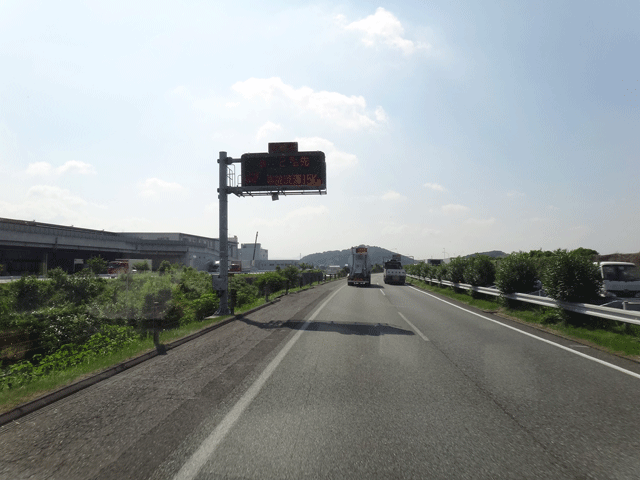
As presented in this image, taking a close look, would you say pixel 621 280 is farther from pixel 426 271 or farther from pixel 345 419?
pixel 426 271

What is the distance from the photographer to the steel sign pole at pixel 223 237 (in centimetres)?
1426

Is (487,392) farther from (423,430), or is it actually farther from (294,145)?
(294,145)

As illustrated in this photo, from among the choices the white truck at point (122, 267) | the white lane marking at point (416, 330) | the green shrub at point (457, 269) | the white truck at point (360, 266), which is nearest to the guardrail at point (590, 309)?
the white lane marking at point (416, 330)

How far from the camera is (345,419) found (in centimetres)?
407

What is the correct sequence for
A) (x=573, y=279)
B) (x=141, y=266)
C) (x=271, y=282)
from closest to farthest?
(x=573, y=279) < (x=271, y=282) < (x=141, y=266)

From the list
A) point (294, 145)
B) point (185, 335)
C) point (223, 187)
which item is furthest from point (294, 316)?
point (294, 145)

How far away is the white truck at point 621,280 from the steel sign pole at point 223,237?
14.8 metres

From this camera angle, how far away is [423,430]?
12.4ft

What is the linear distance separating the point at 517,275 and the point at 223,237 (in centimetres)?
1215

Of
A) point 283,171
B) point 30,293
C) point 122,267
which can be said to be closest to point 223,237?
point 283,171

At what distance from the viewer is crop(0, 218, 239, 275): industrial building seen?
49.7 meters

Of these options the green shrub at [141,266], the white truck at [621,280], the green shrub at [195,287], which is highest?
the green shrub at [141,266]

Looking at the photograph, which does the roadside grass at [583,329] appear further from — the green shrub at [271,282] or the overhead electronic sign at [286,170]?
the green shrub at [271,282]

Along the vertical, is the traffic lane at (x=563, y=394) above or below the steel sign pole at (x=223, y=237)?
below
